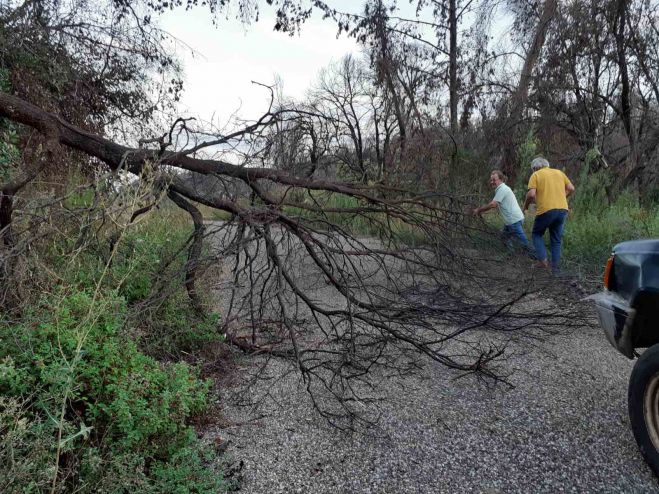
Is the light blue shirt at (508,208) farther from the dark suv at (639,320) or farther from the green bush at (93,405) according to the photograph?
the green bush at (93,405)

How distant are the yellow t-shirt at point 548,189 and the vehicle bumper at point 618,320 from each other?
4.37 m

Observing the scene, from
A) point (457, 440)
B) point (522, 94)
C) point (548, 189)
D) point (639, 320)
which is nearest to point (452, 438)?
point (457, 440)

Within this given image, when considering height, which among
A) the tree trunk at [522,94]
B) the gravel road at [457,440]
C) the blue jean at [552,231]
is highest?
the tree trunk at [522,94]

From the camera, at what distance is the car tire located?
2.82 metres

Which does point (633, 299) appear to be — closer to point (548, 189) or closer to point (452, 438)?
point (452, 438)

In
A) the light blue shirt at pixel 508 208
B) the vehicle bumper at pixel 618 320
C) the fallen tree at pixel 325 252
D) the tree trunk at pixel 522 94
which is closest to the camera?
the vehicle bumper at pixel 618 320

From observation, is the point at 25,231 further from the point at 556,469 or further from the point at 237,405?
the point at 556,469

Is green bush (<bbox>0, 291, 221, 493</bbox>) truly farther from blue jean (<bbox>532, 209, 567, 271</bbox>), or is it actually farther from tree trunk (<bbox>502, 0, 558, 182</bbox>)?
tree trunk (<bbox>502, 0, 558, 182</bbox>)

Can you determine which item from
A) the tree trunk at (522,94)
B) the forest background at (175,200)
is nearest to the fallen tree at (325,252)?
the forest background at (175,200)

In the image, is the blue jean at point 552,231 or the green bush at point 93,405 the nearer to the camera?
the green bush at point 93,405

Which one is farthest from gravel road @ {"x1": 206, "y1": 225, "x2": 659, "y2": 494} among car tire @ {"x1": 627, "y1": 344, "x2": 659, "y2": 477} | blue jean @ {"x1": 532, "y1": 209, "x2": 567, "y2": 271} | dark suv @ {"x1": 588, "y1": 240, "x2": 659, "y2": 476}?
blue jean @ {"x1": 532, "y1": 209, "x2": 567, "y2": 271}

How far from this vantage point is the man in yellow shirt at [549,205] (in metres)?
→ 7.41

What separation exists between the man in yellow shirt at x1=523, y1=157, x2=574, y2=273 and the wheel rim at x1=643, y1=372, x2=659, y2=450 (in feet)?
15.1

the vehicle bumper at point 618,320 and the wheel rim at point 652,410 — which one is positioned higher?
the vehicle bumper at point 618,320
